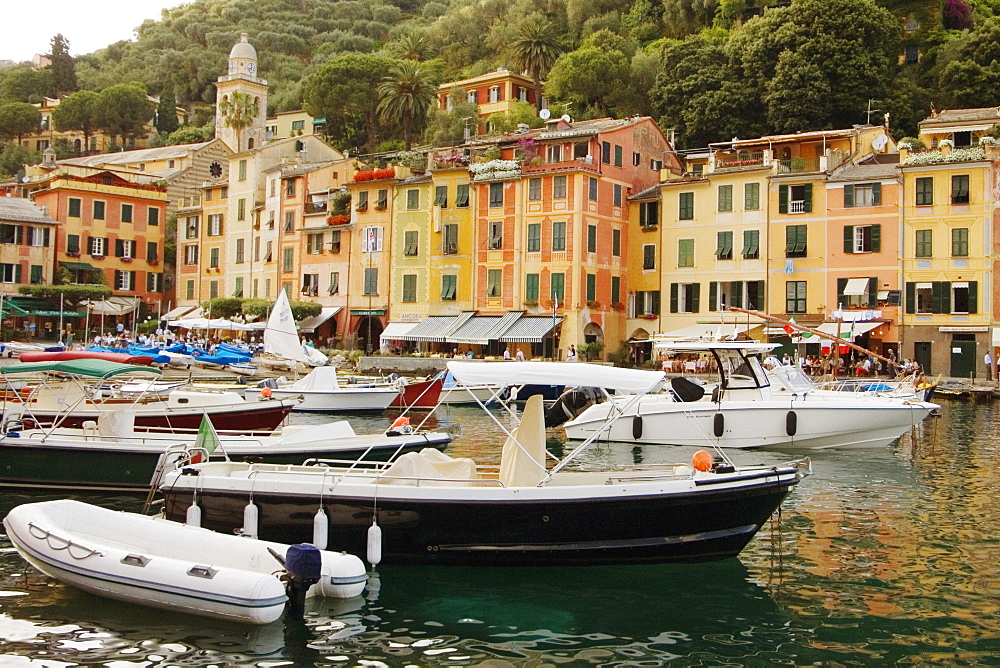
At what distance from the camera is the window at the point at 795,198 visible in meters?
53.2

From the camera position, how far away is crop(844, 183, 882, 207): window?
5172 cm

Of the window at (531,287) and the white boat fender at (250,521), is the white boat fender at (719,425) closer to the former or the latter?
the white boat fender at (250,521)

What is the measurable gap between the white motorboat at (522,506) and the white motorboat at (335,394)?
25453 mm

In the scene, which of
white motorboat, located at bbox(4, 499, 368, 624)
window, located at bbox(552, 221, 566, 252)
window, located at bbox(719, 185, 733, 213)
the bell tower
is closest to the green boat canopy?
white motorboat, located at bbox(4, 499, 368, 624)

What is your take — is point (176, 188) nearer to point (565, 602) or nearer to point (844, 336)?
point (844, 336)

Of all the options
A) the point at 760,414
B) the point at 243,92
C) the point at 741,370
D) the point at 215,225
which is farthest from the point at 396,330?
the point at 243,92

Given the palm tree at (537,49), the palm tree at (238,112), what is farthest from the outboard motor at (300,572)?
the palm tree at (238,112)

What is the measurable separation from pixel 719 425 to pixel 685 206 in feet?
99.8

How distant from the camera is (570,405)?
2853 centimetres

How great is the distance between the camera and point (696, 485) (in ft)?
46.4

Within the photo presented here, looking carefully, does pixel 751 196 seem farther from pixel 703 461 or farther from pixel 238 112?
pixel 238 112

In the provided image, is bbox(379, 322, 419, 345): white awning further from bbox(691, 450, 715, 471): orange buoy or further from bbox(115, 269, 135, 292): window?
bbox(691, 450, 715, 471): orange buoy

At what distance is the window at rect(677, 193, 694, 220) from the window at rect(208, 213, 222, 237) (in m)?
37.8

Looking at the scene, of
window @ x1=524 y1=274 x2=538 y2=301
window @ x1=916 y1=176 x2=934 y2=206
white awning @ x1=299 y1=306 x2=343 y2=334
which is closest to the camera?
window @ x1=916 y1=176 x2=934 y2=206
